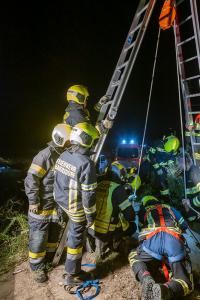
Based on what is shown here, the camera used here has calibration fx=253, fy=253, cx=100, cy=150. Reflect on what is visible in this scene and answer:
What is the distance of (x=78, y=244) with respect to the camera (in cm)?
356

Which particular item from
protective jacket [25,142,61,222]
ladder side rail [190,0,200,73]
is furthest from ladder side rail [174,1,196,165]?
protective jacket [25,142,61,222]

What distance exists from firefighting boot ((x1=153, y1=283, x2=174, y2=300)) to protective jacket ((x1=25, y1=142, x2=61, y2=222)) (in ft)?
5.67

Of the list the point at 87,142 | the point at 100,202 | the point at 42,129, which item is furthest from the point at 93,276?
the point at 42,129

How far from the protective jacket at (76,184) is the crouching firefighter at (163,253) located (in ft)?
2.85

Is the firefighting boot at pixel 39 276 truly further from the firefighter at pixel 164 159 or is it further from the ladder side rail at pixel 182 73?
the firefighter at pixel 164 159

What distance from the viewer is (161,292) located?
9.63 ft

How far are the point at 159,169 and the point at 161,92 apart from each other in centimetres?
3167

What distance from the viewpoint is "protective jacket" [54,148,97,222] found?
131 inches

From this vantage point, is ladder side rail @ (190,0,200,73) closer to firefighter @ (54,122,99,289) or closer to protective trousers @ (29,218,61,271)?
firefighter @ (54,122,99,289)

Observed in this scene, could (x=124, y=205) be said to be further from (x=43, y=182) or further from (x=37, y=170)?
(x=37, y=170)

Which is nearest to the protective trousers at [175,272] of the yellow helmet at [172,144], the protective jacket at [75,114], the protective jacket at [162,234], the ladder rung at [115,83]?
Answer: the protective jacket at [162,234]

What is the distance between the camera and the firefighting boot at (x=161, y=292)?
9.59 ft

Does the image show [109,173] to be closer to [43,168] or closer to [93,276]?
[43,168]

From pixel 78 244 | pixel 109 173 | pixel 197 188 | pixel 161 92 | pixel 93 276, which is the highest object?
pixel 161 92
